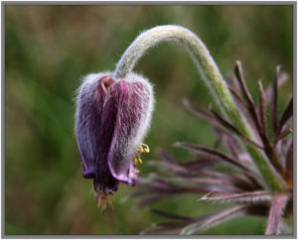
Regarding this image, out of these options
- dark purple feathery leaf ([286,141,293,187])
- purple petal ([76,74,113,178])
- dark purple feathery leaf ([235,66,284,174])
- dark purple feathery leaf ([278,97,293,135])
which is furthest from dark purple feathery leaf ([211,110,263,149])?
purple petal ([76,74,113,178])

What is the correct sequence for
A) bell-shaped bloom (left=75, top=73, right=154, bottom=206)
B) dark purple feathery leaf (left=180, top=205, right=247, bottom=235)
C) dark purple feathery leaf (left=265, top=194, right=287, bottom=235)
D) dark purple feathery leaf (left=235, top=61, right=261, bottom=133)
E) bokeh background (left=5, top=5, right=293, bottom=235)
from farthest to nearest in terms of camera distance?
bokeh background (left=5, top=5, right=293, bottom=235) < dark purple feathery leaf (left=180, top=205, right=247, bottom=235) < dark purple feathery leaf (left=235, top=61, right=261, bottom=133) < dark purple feathery leaf (left=265, top=194, right=287, bottom=235) < bell-shaped bloom (left=75, top=73, right=154, bottom=206)

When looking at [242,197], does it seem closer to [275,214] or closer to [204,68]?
[275,214]

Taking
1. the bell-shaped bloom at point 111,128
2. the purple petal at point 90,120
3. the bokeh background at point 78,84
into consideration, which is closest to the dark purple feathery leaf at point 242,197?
the bell-shaped bloom at point 111,128

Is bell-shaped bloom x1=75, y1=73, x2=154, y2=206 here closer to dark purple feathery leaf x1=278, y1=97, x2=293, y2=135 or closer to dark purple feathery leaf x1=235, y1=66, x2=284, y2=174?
dark purple feathery leaf x1=235, y1=66, x2=284, y2=174

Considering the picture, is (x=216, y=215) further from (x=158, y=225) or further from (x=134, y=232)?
(x=134, y=232)

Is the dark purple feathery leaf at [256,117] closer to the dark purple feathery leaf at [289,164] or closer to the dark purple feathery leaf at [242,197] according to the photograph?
the dark purple feathery leaf at [289,164]

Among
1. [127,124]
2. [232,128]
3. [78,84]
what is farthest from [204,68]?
[78,84]

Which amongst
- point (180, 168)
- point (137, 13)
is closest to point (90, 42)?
point (137, 13)
